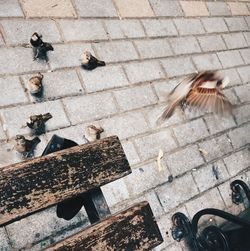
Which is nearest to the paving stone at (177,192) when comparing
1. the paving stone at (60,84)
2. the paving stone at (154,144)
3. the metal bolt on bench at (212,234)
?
the metal bolt on bench at (212,234)

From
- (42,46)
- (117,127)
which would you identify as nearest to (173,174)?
(117,127)

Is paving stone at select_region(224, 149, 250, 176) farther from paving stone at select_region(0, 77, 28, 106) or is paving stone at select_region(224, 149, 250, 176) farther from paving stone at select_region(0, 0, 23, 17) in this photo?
paving stone at select_region(0, 0, 23, 17)

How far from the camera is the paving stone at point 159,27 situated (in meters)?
3.85

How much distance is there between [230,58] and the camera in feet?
14.8

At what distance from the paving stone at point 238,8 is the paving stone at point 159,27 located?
1.36 metres

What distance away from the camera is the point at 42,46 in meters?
2.85

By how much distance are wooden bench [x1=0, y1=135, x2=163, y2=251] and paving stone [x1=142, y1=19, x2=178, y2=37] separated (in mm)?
2306

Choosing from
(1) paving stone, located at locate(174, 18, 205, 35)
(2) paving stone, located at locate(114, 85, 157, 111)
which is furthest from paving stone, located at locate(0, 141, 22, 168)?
(1) paving stone, located at locate(174, 18, 205, 35)

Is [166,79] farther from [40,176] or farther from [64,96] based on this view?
[40,176]

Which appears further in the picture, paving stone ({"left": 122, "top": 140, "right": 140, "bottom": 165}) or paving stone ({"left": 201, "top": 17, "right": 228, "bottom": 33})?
paving stone ({"left": 201, "top": 17, "right": 228, "bottom": 33})

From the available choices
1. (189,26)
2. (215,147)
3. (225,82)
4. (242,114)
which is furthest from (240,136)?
(189,26)

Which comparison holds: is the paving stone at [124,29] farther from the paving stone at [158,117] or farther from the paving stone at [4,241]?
the paving stone at [4,241]

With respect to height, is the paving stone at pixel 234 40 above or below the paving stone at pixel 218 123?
above

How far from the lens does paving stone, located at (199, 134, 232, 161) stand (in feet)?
11.8
